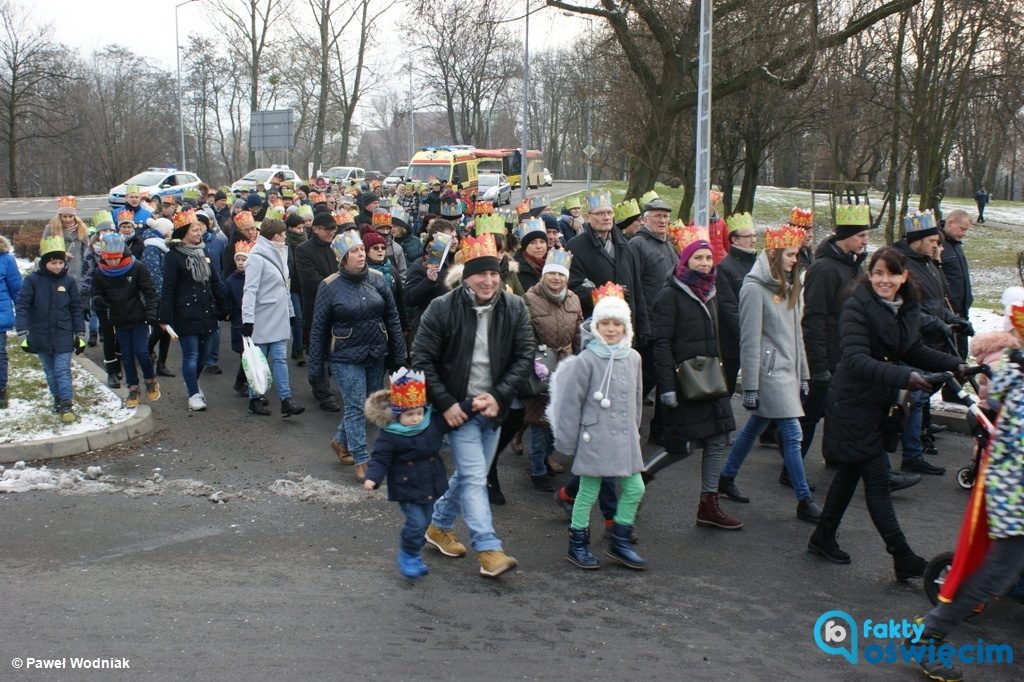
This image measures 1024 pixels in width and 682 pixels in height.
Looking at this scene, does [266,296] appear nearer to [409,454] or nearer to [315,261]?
[315,261]

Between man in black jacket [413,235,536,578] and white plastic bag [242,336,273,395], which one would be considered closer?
man in black jacket [413,235,536,578]

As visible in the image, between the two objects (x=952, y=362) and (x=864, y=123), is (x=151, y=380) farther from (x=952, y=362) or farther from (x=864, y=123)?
(x=864, y=123)

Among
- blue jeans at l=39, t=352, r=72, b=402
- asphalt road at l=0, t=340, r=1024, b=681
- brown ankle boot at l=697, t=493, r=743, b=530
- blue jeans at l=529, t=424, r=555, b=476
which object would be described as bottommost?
asphalt road at l=0, t=340, r=1024, b=681

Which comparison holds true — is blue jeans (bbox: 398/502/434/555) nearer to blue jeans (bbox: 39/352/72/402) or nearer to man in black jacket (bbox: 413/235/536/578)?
man in black jacket (bbox: 413/235/536/578)

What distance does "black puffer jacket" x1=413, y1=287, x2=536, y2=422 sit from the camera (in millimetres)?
5520

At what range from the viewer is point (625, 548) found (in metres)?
5.61

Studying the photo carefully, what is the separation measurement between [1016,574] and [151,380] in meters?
7.97

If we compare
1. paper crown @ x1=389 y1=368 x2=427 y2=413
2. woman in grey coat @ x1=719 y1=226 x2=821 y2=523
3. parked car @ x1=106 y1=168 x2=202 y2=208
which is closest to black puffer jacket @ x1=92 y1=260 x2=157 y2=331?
paper crown @ x1=389 y1=368 x2=427 y2=413

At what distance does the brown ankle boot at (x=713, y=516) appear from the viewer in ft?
20.5

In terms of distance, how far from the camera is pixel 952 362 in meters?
5.40

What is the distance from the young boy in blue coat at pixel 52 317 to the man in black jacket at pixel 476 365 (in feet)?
15.6

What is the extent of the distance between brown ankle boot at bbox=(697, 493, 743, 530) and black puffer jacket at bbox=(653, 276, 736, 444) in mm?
472

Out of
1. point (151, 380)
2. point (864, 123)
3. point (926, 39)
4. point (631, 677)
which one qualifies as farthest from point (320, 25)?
point (631, 677)

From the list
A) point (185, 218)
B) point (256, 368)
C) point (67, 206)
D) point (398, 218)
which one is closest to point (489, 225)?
point (256, 368)
